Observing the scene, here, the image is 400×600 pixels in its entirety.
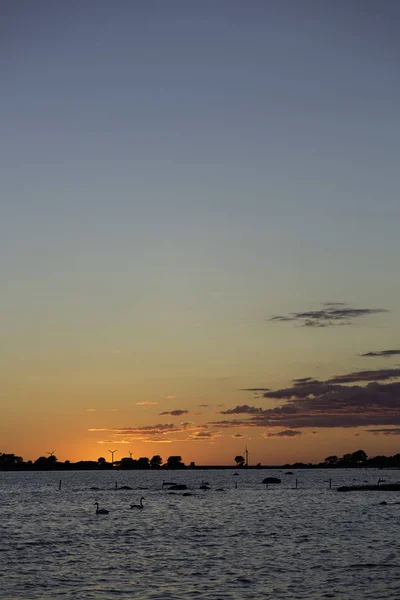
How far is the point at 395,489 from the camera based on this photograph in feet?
619

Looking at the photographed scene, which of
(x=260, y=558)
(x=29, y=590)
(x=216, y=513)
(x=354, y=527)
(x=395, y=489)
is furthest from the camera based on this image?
(x=395, y=489)

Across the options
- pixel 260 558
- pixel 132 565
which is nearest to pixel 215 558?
pixel 260 558

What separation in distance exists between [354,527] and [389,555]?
1088 inches

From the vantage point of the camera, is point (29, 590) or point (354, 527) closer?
point (29, 590)

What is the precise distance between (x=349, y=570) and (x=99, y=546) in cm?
2681

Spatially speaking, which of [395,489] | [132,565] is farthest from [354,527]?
[395,489]

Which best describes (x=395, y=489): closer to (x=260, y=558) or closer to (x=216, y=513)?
(x=216, y=513)

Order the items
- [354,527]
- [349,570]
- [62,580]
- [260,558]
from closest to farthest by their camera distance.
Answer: [62,580] → [349,570] → [260,558] → [354,527]

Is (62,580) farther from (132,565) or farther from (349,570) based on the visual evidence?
(349,570)

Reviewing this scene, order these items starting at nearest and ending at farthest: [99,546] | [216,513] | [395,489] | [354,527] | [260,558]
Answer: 1. [260,558]
2. [99,546]
3. [354,527]
4. [216,513]
5. [395,489]

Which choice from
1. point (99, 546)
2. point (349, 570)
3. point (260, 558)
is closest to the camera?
point (349, 570)

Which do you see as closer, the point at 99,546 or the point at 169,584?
the point at 169,584

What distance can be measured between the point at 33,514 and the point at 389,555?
231 feet

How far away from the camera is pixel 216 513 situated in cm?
11762
